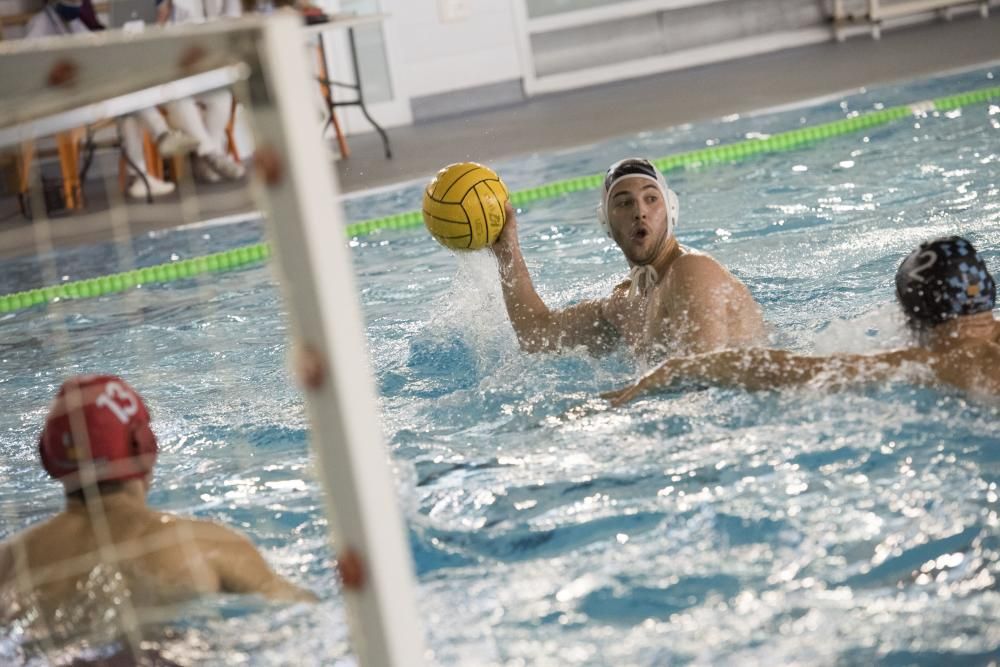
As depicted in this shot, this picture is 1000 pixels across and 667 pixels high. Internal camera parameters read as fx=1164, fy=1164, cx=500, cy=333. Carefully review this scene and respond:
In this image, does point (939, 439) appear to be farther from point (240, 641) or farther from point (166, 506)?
point (166, 506)

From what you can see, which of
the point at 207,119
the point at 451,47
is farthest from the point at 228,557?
the point at 451,47

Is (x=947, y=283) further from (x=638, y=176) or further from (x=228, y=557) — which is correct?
(x=228, y=557)

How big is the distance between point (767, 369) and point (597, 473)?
61cm

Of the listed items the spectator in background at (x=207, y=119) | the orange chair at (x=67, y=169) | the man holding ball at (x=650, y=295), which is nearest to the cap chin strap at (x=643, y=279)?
the man holding ball at (x=650, y=295)

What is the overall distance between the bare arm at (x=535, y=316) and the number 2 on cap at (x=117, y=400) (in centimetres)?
201

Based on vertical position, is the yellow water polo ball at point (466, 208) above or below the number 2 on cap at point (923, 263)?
above

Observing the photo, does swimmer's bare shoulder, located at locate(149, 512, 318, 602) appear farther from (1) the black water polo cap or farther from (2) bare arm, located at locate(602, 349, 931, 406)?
(1) the black water polo cap

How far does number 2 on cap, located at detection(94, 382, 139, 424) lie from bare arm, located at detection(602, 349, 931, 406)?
153 cm

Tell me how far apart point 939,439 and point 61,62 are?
7.61 ft

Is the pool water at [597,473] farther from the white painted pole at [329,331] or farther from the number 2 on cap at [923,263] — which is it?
the white painted pole at [329,331]

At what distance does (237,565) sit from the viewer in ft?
8.14

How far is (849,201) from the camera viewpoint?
6.44 m

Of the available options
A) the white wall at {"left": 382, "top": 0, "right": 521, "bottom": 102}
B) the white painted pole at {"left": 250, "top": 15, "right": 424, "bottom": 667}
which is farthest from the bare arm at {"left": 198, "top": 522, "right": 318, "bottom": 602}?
the white wall at {"left": 382, "top": 0, "right": 521, "bottom": 102}

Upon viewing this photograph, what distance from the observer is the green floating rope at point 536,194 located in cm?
691
